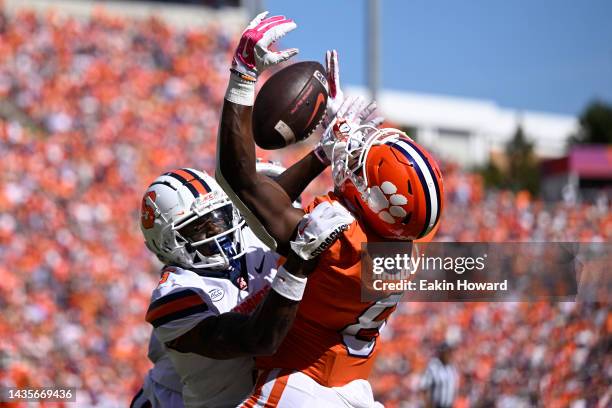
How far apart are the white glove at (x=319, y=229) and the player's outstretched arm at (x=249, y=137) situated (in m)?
0.13

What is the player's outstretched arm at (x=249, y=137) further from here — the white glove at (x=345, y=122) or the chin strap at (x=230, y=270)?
the chin strap at (x=230, y=270)

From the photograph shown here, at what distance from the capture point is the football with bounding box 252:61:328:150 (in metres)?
2.65

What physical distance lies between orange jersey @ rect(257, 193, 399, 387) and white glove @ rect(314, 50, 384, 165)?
271 mm

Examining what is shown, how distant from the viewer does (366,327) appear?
2.52 metres

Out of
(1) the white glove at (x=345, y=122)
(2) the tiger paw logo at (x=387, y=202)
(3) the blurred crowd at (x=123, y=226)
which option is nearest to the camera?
(2) the tiger paw logo at (x=387, y=202)

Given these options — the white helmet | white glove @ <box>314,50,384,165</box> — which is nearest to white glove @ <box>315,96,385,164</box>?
white glove @ <box>314,50,384,165</box>

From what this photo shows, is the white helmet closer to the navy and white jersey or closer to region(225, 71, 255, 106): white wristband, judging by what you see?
the navy and white jersey

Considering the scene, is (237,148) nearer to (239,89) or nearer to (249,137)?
(249,137)

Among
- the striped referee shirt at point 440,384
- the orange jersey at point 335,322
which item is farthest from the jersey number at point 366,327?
the striped referee shirt at point 440,384

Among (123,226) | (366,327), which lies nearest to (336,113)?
(366,327)

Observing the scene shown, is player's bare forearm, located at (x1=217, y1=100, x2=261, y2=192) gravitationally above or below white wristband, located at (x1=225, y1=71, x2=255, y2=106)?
below

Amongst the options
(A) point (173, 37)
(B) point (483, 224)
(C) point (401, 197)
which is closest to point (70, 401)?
(C) point (401, 197)

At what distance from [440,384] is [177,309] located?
5.37m

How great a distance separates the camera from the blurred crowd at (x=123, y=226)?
7.63 meters
